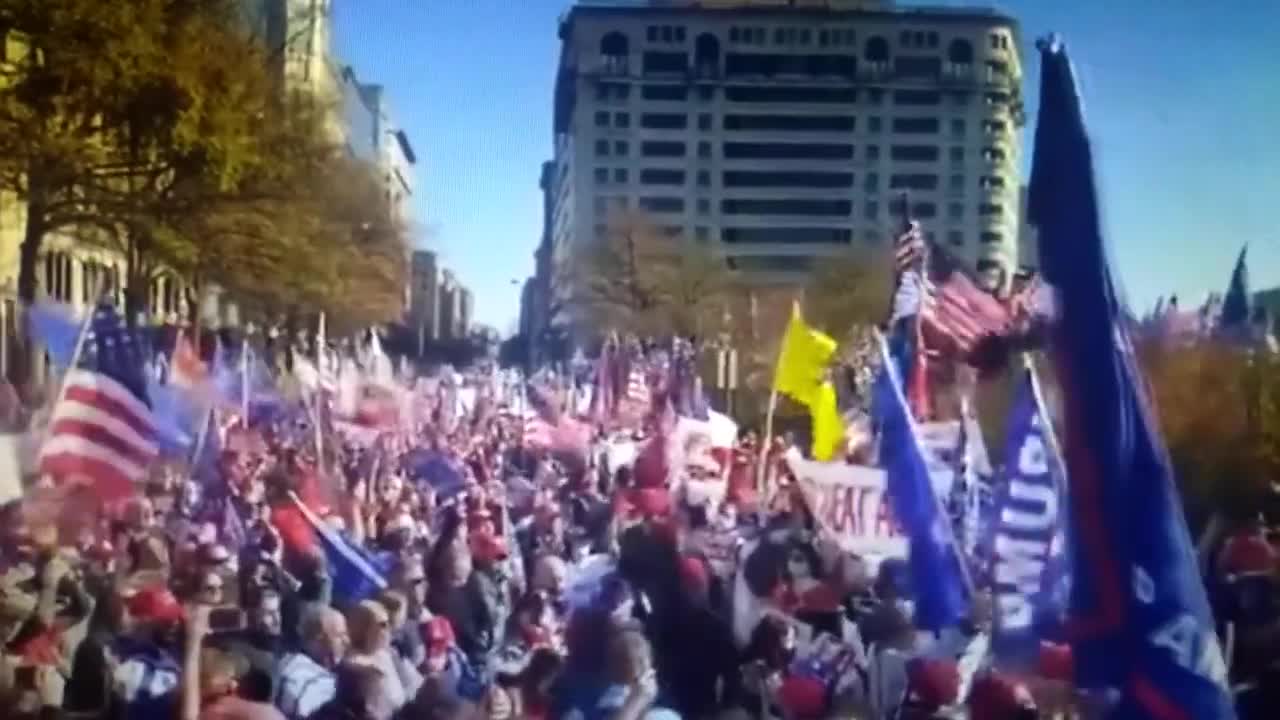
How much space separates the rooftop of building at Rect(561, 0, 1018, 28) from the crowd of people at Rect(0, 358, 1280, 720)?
70 centimetres

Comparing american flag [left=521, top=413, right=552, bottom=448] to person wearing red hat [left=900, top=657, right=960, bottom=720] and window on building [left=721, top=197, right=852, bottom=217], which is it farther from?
person wearing red hat [left=900, top=657, right=960, bottom=720]

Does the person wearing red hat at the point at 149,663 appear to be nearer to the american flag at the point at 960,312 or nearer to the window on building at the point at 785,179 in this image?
the window on building at the point at 785,179

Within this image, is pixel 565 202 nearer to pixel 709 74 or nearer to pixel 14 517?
pixel 709 74

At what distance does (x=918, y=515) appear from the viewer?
9.73 feet

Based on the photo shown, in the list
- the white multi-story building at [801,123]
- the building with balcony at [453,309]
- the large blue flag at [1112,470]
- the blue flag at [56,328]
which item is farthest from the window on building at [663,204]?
the blue flag at [56,328]

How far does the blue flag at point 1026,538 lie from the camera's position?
2908 millimetres

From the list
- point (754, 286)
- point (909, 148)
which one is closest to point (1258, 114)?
point (909, 148)

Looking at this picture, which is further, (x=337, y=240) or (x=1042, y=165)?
(x=337, y=240)

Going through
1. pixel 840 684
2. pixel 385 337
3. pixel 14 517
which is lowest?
pixel 840 684

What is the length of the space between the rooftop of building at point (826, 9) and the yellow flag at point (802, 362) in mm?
504

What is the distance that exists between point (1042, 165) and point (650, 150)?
0.68m

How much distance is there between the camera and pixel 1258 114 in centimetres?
310

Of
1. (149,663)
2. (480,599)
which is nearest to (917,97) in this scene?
(480,599)

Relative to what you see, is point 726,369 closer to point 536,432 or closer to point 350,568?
point 536,432
